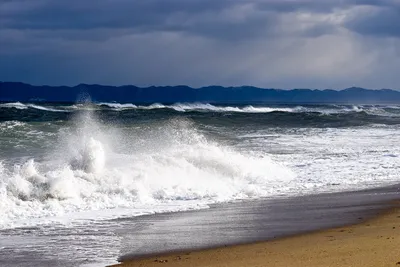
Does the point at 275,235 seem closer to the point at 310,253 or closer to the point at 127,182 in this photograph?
the point at 310,253

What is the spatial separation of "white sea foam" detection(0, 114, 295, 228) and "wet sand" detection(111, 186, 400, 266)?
4.40ft

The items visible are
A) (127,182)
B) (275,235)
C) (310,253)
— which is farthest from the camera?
(127,182)

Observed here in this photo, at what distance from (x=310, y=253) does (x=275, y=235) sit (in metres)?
1.62

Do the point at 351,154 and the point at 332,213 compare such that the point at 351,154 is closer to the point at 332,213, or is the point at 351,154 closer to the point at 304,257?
the point at 332,213

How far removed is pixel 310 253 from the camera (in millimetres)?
7398

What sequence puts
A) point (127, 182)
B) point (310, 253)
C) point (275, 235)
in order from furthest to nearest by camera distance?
point (127, 182), point (275, 235), point (310, 253)

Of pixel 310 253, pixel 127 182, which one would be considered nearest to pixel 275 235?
pixel 310 253

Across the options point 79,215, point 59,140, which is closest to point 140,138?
point 59,140

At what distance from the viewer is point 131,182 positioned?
13172 mm

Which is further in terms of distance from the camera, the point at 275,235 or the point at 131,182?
the point at 131,182

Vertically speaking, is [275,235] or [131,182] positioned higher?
[131,182]

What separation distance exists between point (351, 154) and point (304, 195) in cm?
826

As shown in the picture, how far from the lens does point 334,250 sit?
24.5 feet

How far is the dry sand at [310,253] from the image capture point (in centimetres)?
686
